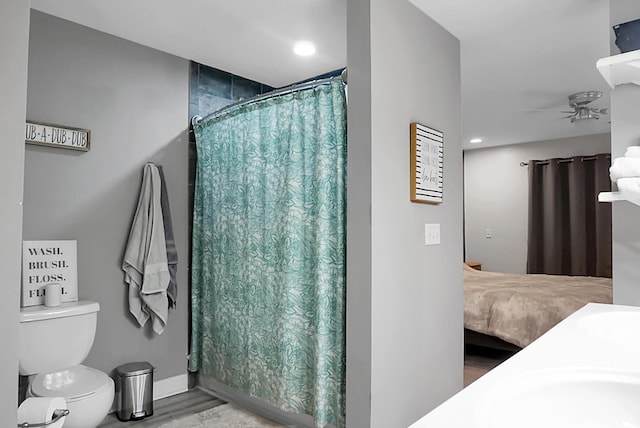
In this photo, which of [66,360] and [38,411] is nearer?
[38,411]

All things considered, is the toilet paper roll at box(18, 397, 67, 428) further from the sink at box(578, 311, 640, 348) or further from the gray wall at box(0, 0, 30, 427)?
the sink at box(578, 311, 640, 348)

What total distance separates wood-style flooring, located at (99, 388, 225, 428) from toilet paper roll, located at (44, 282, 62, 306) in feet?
2.67

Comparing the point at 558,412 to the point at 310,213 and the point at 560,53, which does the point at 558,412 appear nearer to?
the point at 310,213

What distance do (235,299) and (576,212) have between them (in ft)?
15.7

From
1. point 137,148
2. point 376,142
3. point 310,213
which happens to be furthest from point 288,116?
point 137,148

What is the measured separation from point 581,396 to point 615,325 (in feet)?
2.41

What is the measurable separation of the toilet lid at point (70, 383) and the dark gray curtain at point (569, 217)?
547 cm

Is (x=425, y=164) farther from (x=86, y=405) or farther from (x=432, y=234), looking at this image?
(x=86, y=405)

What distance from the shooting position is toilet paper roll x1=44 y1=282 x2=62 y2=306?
2414mm

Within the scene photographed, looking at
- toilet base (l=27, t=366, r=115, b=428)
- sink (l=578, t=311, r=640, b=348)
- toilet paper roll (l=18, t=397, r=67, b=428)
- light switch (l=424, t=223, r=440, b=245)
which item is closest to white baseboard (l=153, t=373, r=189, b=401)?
toilet base (l=27, t=366, r=115, b=428)

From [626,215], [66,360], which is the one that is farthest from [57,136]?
[626,215]

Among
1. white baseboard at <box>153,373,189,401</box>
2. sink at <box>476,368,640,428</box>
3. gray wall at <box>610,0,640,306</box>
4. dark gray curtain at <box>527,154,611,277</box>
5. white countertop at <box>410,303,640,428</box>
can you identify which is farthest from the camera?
dark gray curtain at <box>527,154,611,277</box>

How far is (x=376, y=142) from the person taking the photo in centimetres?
202

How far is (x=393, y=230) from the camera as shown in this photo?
213 centimetres
